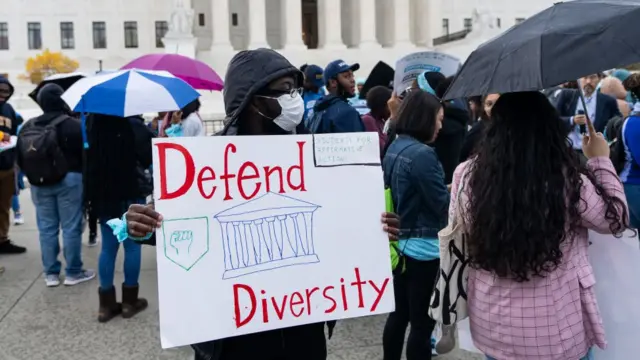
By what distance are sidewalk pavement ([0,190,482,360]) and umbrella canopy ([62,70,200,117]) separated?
1941 millimetres

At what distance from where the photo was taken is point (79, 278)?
24.5ft

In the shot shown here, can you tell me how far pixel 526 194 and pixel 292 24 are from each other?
172 feet

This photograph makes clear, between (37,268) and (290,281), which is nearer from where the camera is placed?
(290,281)

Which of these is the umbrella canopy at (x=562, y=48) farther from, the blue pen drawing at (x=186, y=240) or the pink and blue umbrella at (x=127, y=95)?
the pink and blue umbrella at (x=127, y=95)

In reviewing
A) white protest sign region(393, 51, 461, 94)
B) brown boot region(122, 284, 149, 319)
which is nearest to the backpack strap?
brown boot region(122, 284, 149, 319)

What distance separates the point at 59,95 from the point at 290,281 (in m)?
5.30

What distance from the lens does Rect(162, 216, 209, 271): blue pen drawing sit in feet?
7.99

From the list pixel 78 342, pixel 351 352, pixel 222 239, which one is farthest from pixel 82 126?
pixel 222 239

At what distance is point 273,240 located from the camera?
2.62 meters

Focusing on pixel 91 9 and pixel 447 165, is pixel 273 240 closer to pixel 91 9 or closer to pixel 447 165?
pixel 447 165

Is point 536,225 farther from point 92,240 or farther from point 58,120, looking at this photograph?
point 92,240

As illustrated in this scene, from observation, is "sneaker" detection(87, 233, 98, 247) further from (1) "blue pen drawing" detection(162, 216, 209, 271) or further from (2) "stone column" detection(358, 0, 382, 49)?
(2) "stone column" detection(358, 0, 382, 49)

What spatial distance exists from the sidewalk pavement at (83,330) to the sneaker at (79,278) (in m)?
0.09

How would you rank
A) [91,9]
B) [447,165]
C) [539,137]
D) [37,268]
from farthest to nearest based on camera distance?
[91,9], [37,268], [447,165], [539,137]
